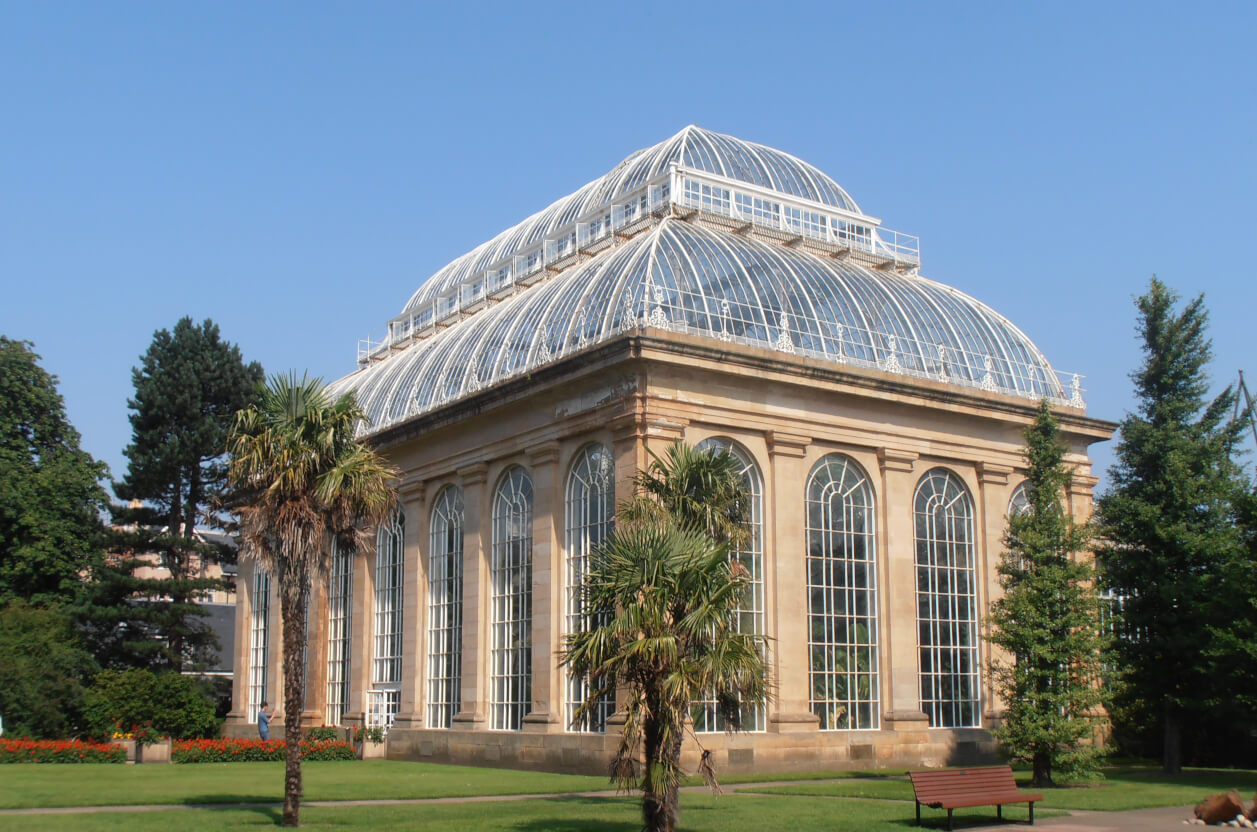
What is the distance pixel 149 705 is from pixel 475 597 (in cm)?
1683

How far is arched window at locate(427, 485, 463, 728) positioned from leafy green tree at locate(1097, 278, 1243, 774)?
21.9m

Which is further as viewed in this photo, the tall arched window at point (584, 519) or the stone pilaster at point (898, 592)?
the stone pilaster at point (898, 592)

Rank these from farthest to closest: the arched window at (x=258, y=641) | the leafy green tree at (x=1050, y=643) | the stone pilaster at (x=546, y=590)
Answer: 1. the arched window at (x=258, y=641)
2. the stone pilaster at (x=546, y=590)
3. the leafy green tree at (x=1050, y=643)

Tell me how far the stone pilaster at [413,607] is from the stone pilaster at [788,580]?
1465 cm

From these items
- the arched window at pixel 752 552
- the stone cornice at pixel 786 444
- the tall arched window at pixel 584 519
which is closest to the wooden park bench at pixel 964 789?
the arched window at pixel 752 552

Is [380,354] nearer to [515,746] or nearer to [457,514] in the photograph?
[457,514]

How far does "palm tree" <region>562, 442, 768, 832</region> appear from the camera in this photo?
19.0 m

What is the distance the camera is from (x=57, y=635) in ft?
180

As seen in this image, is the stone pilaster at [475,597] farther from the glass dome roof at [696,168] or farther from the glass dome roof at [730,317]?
the glass dome roof at [696,168]

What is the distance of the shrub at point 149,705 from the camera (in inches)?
1887

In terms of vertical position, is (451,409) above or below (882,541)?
above

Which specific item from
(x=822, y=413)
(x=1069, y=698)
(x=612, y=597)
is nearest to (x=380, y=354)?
(x=822, y=413)

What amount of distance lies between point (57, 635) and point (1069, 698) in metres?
44.2

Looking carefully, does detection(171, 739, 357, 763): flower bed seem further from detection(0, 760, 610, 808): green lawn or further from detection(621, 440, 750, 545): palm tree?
detection(621, 440, 750, 545): palm tree
